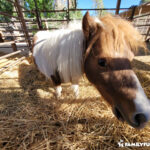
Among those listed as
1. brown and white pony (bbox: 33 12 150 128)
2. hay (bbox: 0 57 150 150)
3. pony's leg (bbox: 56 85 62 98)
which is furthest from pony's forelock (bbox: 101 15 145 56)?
pony's leg (bbox: 56 85 62 98)

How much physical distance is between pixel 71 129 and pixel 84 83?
3.96 ft

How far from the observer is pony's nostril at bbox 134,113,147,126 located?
1.98 feet

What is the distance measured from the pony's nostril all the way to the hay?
634 millimetres

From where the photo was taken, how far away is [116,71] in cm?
74

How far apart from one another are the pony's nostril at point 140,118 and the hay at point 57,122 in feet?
2.08

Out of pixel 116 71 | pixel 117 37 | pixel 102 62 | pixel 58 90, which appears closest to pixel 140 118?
pixel 116 71

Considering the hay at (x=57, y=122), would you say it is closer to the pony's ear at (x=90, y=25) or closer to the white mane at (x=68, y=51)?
the white mane at (x=68, y=51)

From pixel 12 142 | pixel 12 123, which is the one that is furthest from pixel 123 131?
pixel 12 123

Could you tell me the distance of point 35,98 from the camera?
175cm

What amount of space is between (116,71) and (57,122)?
1140 millimetres

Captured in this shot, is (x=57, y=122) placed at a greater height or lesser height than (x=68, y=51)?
lesser

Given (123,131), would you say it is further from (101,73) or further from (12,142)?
(12,142)

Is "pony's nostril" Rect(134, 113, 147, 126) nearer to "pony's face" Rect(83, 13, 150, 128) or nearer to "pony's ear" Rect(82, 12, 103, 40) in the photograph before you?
"pony's face" Rect(83, 13, 150, 128)

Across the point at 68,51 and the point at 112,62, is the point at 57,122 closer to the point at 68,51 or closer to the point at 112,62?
the point at 68,51
